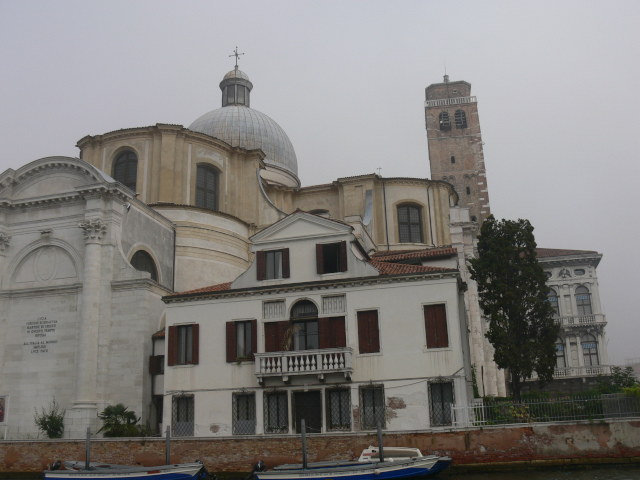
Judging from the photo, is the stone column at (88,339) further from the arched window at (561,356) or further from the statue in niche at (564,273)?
the statue in niche at (564,273)

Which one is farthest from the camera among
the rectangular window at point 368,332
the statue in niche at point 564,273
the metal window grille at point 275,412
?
the statue in niche at point 564,273

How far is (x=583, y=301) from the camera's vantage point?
53.7 meters

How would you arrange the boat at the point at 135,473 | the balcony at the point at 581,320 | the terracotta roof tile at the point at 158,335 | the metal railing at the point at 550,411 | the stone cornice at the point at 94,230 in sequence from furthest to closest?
the balcony at the point at 581,320 → the stone cornice at the point at 94,230 → the terracotta roof tile at the point at 158,335 → the metal railing at the point at 550,411 → the boat at the point at 135,473

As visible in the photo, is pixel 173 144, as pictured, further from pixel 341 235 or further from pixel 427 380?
pixel 427 380

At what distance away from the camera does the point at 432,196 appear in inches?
1547

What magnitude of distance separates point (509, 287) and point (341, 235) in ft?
22.8

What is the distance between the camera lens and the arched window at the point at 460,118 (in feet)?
212

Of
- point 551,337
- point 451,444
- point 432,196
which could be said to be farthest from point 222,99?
point 451,444

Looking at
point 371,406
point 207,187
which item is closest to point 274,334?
point 371,406

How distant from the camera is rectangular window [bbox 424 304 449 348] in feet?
68.8

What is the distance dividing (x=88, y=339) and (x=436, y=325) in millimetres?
14086

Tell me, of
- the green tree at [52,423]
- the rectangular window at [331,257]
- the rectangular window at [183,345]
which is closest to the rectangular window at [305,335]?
the rectangular window at [331,257]

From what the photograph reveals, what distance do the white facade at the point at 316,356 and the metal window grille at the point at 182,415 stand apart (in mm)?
35

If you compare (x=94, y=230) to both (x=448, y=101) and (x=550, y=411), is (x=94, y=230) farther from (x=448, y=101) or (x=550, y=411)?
(x=448, y=101)
